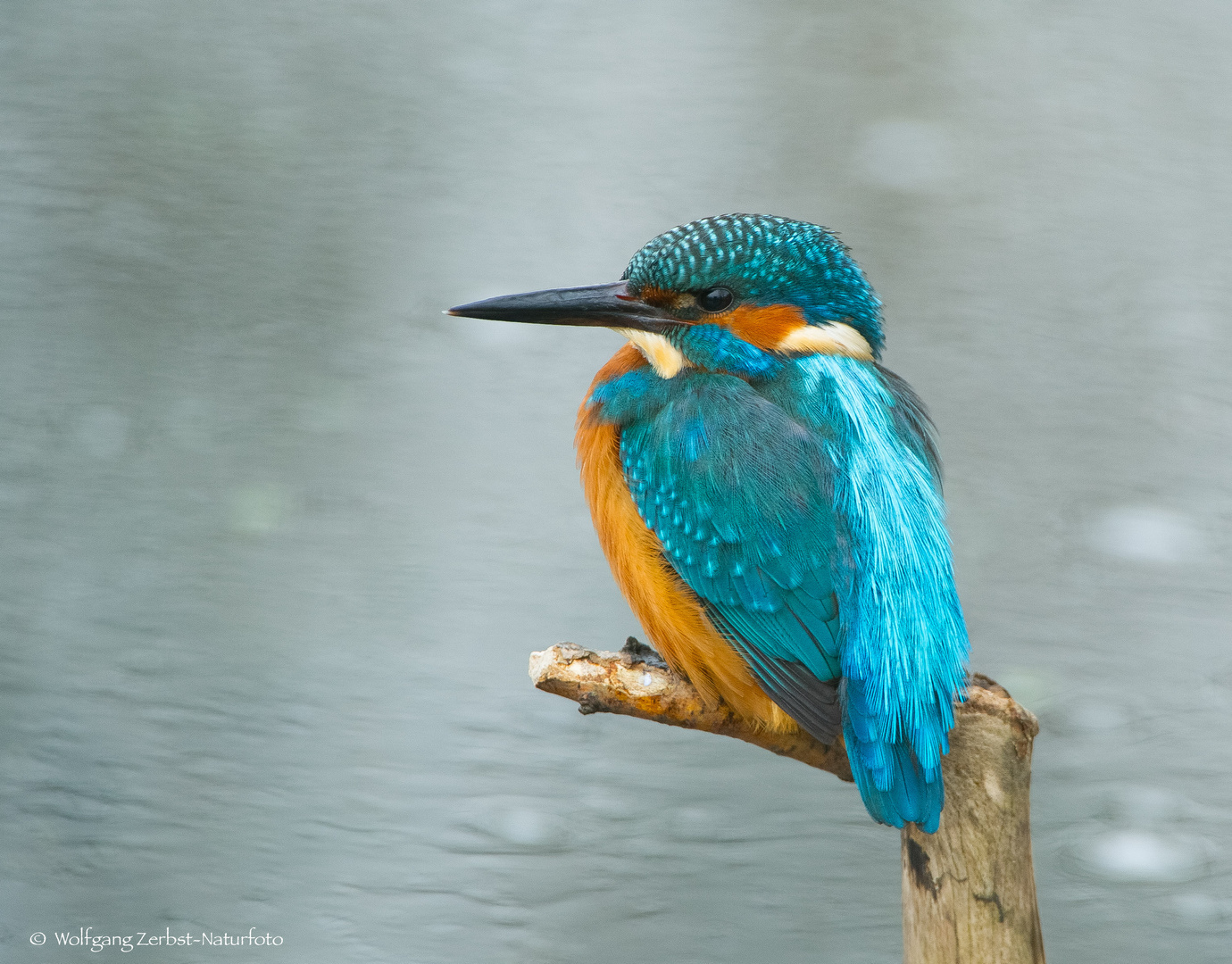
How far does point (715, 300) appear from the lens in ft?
3.85

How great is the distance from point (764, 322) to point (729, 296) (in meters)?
0.05

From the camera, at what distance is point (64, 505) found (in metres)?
1.92

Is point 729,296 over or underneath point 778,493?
over

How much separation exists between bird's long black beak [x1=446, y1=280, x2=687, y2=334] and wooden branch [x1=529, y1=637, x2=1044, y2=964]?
1.16 feet

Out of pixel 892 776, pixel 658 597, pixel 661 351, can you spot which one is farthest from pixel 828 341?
pixel 892 776

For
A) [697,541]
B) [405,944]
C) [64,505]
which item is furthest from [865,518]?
[64,505]

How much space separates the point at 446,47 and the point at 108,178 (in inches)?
25.5

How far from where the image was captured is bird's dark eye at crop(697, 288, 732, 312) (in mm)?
1170

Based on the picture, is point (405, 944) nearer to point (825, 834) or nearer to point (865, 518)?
point (825, 834)

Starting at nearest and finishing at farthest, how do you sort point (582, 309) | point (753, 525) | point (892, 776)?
point (892, 776)
point (753, 525)
point (582, 309)

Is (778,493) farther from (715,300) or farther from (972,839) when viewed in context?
(972,839)

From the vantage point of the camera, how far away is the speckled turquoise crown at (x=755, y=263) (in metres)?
1.16

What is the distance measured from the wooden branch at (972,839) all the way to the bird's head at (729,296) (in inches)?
14.0

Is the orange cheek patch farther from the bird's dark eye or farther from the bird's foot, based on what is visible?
the bird's foot
